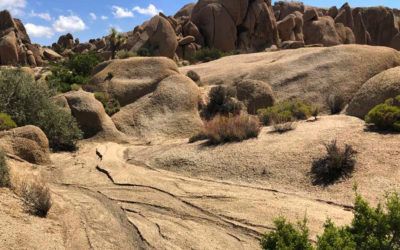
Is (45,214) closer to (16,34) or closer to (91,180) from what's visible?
(91,180)

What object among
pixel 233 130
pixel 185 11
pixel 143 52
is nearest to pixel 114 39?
pixel 143 52

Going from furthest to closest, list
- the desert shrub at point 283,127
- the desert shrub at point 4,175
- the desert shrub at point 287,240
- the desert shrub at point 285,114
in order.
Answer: the desert shrub at point 285,114 < the desert shrub at point 283,127 < the desert shrub at point 4,175 < the desert shrub at point 287,240

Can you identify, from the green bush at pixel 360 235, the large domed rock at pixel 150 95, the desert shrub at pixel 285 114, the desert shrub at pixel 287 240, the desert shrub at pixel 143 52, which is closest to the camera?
the green bush at pixel 360 235

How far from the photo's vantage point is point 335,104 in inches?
585

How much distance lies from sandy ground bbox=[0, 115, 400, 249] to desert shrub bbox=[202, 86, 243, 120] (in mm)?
4730

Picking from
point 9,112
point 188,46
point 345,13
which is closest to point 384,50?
point 9,112

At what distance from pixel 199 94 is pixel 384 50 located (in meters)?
9.86

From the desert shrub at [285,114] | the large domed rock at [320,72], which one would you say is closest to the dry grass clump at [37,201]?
the desert shrub at [285,114]

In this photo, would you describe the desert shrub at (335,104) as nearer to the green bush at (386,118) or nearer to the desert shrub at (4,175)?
the green bush at (386,118)

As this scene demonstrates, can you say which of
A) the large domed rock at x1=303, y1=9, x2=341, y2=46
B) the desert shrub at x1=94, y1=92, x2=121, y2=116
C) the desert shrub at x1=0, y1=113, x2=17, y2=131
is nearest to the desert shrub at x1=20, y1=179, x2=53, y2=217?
the desert shrub at x1=0, y1=113, x2=17, y2=131

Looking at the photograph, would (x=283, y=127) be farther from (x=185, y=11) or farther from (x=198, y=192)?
(x=185, y=11)

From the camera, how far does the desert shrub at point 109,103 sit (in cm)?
1619

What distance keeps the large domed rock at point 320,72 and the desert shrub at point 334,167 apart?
7830 millimetres

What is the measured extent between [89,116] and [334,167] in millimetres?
10139
